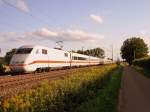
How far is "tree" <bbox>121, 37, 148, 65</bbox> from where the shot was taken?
128500mm

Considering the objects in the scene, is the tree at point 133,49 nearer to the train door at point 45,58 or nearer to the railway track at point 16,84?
the train door at point 45,58

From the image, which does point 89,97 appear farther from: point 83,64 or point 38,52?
point 83,64

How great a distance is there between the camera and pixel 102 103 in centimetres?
1302

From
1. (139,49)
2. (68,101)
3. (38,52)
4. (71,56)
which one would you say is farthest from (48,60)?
(139,49)

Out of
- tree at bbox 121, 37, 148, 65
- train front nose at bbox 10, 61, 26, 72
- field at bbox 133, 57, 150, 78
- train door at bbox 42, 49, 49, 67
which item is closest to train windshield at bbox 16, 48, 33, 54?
train front nose at bbox 10, 61, 26, 72

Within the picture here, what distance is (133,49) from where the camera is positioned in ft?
435

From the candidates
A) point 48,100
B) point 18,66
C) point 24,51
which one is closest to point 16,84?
point 18,66

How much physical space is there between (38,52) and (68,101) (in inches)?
847

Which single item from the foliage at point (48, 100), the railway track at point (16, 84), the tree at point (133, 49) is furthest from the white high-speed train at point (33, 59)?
the tree at point (133, 49)

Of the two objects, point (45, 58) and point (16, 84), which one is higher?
point (45, 58)

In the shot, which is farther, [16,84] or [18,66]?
[18,66]

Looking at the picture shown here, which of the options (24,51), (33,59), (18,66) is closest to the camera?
(18,66)

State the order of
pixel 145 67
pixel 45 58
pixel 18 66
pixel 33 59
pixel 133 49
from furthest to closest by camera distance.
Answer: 1. pixel 133 49
2. pixel 145 67
3. pixel 45 58
4. pixel 33 59
5. pixel 18 66

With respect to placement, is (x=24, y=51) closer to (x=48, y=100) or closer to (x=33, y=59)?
(x=33, y=59)
